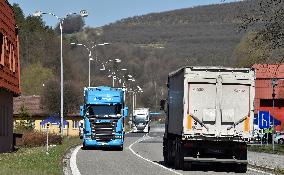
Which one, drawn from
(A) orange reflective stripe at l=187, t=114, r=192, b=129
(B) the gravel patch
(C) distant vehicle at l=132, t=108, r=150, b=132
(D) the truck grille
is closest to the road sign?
(B) the gravel patch

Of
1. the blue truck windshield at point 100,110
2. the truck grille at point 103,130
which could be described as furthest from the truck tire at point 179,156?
the blue truck windshield at point 100,110

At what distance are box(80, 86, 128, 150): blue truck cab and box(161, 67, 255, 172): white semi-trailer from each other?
1843cm

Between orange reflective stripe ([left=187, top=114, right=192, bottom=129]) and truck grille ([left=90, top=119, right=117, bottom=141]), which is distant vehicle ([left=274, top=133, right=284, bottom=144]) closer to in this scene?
truck grille ([left=90, top=119, right=117, bottom=141])

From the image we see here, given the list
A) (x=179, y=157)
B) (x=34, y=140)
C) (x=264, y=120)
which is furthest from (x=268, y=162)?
(x=34, y=140)

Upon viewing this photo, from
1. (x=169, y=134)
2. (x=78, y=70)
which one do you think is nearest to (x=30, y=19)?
(x=78, y=70)

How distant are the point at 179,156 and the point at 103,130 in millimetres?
18786

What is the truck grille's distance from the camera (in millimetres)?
45938

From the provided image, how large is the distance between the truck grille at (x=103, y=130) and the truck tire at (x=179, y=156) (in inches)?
694

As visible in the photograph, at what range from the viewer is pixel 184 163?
27.3 meters

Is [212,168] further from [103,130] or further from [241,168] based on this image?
[103,130]

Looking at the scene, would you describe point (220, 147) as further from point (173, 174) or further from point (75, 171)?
point (75, 171)

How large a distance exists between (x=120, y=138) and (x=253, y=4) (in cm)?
2265

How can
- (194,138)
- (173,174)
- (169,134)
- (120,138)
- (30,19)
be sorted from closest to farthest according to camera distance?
1. (173,174)
2. (194,138)
3. (169,134)
4. (120,138)
5. (30,19)

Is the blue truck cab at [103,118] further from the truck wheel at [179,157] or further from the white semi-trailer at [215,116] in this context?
the white semi-trailer at [215,116]
